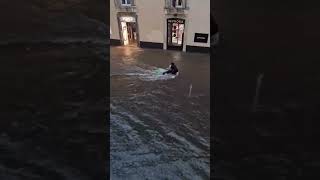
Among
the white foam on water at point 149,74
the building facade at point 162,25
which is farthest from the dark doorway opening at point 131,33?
the white foam on water at point 149,74

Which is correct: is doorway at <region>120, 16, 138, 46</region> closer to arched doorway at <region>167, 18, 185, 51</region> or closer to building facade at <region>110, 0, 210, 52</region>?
building facade at <region>110, 0, 210, 52</region>

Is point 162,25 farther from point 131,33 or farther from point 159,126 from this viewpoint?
point 159,126

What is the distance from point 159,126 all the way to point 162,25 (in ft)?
1.27

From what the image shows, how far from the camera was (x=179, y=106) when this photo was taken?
5.48 ft

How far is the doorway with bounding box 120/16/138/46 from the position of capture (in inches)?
44.1

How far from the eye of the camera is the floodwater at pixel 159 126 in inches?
45.9

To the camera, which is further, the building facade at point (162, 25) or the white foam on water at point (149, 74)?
the white foam on water at point (149, 74)

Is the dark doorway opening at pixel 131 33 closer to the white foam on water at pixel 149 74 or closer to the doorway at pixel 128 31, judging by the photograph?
the doorway at pixel 128 31

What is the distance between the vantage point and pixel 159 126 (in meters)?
1.34

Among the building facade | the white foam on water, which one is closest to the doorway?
the building facade

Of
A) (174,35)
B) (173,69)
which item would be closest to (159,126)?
(173,69)

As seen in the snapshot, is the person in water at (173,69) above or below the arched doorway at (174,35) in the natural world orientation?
below

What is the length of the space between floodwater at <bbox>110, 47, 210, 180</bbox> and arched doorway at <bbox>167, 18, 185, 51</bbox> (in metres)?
0.04
